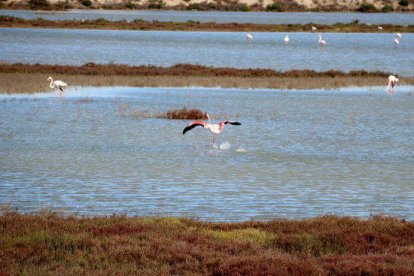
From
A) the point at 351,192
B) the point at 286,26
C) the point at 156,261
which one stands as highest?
the point at 156,261

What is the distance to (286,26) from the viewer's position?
94.8 metres

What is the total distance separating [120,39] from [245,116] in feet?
164

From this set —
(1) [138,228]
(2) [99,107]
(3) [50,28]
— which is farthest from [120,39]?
(1) [138,228]

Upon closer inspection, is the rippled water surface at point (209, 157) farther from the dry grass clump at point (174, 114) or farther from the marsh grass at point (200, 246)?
the marsh grass at point (200, 246)

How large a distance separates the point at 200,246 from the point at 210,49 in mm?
55653

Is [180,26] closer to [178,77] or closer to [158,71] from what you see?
[158,71]

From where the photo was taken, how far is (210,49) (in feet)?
220

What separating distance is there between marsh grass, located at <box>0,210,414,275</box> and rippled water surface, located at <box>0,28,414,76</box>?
3685 cm

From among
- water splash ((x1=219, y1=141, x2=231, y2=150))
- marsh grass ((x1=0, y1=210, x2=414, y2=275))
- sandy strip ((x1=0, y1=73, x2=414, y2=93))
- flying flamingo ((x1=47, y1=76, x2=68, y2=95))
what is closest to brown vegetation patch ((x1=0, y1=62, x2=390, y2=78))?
sandy strip ((x1=0, y1=73, x2=414, y2=93))

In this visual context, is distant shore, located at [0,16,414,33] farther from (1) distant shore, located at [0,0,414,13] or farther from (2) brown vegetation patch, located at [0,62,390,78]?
(2) brown vegetation patch, located at [0,62,390,78]

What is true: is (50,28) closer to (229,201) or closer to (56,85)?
(56,85)

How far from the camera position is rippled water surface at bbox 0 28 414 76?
179ft

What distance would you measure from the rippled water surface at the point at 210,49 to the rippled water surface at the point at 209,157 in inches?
715

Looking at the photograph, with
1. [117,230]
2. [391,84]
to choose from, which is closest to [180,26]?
[391,84]
